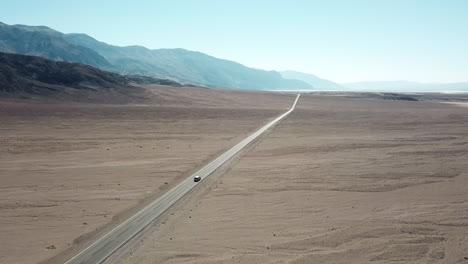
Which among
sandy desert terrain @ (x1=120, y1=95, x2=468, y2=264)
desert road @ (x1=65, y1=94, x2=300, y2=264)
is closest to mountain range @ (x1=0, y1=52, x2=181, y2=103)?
sandy desert terrain @ (x1=120, y1=95, x2=468, y2=264)

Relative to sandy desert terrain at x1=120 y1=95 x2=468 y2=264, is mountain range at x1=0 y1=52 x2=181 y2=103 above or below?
above

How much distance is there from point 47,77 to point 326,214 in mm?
99894

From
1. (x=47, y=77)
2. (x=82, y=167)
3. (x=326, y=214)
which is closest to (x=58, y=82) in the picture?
(x=47, y=77)

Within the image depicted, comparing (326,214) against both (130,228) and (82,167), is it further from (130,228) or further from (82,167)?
(82,167)

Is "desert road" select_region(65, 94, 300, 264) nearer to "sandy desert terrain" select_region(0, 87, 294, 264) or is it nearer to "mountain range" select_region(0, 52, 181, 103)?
"sandy desert terrain" select_region(0, 87, 294, 264)

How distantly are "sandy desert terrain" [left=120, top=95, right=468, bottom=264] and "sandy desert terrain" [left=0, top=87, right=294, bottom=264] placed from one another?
3.38 meters

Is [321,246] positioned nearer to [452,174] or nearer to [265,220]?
[265,220]

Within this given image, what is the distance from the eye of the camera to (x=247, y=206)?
19703 mm

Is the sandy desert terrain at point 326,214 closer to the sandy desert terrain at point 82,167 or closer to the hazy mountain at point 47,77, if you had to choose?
the sandy desert terrain at point 82,167

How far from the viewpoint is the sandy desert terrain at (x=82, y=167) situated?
16.4m

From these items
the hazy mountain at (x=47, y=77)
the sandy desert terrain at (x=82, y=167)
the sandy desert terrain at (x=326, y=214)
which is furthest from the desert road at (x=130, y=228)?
the hazy mountain at (x=47, y=77)

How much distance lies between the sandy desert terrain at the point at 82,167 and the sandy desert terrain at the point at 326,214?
3381 mm

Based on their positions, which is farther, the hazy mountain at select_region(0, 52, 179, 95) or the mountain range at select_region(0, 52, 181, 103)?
the hazy mountain at select_region(0, 52, 179, 95)

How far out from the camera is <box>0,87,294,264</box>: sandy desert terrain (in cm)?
1638
